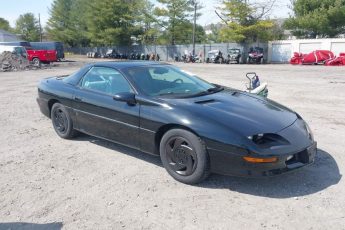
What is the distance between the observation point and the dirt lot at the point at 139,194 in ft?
10.9

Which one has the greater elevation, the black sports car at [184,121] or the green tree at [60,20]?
the green tree at [60,20]

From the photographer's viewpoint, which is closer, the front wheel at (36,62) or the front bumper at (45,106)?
the front bumper at (45,106)

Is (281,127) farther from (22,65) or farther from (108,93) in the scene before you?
(22,65)

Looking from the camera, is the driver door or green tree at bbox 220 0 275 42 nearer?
the driver door

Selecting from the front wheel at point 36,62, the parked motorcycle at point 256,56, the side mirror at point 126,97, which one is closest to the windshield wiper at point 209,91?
the side mirror at point 126,97

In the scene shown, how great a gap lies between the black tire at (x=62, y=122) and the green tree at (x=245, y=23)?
1434 inches

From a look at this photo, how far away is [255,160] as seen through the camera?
367 centimetres

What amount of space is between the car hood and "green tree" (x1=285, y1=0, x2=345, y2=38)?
120 feet

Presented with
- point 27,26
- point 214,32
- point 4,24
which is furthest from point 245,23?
point 4,24

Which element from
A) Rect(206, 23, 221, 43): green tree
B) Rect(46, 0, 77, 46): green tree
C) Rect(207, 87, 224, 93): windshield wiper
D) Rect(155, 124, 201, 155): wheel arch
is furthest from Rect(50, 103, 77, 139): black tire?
Rect(46, 0, 77, 46): green tree

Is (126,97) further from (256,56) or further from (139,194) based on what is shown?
(256,56)

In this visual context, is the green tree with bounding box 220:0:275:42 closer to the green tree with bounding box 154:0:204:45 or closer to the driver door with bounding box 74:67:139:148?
the green tree with bounding box 154:0:204:45

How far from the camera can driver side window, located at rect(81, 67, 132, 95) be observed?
16.1 feet

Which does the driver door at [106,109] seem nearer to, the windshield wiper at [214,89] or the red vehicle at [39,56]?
the windshield wiper at [214,89]
